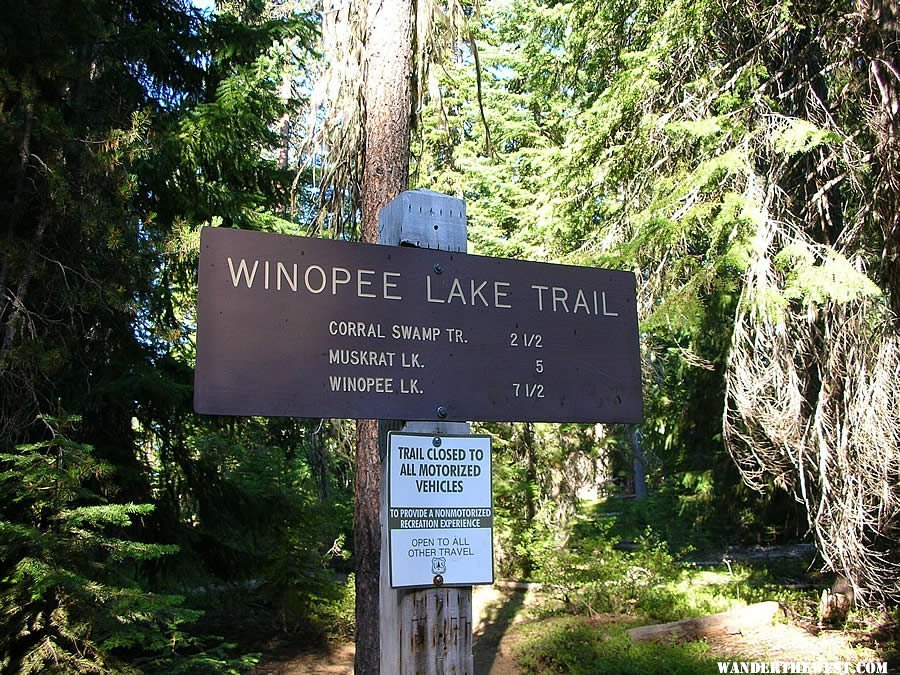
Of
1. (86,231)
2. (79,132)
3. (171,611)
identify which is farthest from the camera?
(79,132)

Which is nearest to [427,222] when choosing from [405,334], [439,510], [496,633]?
[405,334]

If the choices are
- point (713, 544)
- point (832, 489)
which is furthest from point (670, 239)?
point (713, 544)

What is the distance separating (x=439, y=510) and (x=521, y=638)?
9275 millimetres

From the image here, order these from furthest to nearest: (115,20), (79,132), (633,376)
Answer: (115,20)
(79,132)
(633,376)

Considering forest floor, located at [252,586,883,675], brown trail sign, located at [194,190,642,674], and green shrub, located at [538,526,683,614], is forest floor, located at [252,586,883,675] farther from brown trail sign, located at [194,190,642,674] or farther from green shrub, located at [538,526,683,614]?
brown trail sign, located at [194,190,642,674]

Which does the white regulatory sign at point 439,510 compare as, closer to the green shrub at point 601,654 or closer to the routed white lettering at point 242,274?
the routed white lettering at point 242,274

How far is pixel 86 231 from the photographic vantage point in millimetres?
6051

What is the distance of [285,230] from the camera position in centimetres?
1098

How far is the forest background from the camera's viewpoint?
5.73 metres

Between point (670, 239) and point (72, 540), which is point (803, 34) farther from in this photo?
point (72, 540)

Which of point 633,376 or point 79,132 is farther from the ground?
point 79,132

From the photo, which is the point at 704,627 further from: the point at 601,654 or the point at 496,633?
the point at 496,633

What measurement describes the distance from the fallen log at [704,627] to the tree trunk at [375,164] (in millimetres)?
3649

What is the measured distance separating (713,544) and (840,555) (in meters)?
11.8
